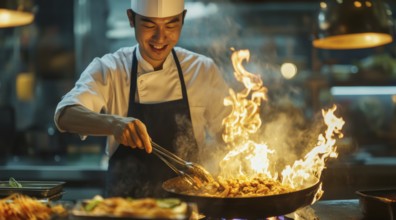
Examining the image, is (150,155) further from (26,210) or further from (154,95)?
(26,210)

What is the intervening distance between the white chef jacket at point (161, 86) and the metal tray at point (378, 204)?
126cm

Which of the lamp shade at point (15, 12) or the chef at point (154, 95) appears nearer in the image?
the chef at point (154, 95)

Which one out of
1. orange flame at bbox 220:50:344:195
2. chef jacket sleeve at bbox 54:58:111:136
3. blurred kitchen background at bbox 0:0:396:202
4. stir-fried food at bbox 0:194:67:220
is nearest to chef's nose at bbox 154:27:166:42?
chef jacket sleeve at bbox 54:58:111:136

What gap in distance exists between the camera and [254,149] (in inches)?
126

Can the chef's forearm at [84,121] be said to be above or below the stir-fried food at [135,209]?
above

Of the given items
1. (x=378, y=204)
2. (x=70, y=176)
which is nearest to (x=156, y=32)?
(x=378, y=204)

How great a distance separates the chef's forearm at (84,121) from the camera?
106 inches

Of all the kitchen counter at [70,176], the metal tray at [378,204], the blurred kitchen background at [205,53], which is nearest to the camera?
the metal tray at [378,204]

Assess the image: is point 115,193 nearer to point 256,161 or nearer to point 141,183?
point 141,183

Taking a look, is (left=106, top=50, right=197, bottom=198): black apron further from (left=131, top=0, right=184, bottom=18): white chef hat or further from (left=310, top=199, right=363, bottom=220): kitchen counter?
(left=310, top=199, right=363, bottom=220): kitchen counter

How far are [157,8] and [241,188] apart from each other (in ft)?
4.39

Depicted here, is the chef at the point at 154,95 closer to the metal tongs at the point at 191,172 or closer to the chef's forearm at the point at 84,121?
the chef's forearm at the point at 84,121

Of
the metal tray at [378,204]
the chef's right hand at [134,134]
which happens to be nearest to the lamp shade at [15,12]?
the chef's right hand at [134,134]

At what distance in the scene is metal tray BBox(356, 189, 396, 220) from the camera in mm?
2372
